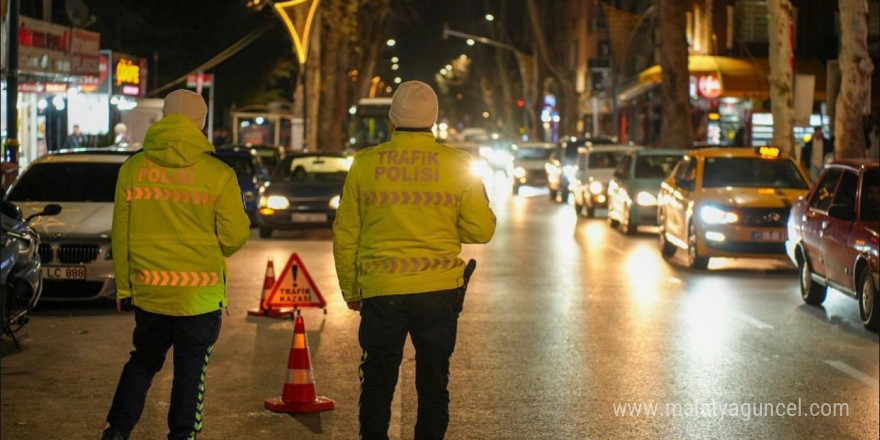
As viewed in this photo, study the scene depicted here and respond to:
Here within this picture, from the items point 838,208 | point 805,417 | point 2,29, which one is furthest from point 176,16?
point 805,417

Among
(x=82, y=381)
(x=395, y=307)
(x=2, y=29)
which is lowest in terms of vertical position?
(x=82, y=381)

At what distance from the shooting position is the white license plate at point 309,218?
23344 mm

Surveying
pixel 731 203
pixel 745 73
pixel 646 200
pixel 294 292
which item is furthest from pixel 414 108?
pixel 745 73

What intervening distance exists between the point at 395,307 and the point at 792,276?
13137 millimetres

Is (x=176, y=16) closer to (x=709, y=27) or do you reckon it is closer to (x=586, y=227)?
(x=709, y=27)

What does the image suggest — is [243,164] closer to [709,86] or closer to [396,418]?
[396,418]

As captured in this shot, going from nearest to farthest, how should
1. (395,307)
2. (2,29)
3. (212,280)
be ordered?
(395,307) → (212,280) → (2,29)

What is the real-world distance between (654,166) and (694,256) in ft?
24.6

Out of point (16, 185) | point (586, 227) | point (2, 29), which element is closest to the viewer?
point (16, 185)

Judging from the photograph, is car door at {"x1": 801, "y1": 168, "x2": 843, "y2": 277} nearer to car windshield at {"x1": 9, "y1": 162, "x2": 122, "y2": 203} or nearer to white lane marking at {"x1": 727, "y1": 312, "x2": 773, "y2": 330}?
white lane marking at {"x1": 727, "y1": 312, "x2": 773, "y2": 330}

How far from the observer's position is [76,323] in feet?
42.4

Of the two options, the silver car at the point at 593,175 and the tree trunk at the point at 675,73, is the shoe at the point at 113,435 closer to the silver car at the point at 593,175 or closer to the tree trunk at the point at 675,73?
the silver car at the point at 593,175

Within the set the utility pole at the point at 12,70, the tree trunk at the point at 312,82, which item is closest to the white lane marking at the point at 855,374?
the utility pole at the point at 12,70

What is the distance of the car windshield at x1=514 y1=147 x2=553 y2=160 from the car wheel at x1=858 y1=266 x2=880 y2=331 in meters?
33.2
